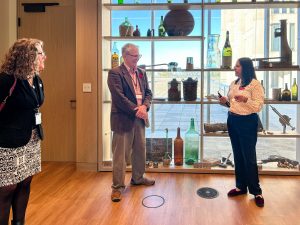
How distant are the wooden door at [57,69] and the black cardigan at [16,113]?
254 cm

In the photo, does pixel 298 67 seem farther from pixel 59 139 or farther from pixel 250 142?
pixel 59 139

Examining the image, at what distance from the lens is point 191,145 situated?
14.0 feet

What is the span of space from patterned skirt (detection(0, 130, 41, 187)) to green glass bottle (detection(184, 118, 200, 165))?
236cm

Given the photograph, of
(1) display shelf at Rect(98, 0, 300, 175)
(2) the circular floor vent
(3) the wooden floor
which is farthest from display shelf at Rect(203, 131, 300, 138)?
(2) the circular floor vent

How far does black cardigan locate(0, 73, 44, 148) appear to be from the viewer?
2.02m

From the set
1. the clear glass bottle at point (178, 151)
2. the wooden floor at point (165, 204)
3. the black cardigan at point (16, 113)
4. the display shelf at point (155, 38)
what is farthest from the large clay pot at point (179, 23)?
the black cardigan at point (16, 113)

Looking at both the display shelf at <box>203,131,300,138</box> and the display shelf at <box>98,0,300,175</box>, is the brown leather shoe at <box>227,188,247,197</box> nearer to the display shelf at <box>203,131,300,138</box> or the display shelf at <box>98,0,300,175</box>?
the display shelf at <box>98,0,300,175</box>

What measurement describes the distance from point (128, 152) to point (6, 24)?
2102 mm

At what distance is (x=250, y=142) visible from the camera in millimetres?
3053

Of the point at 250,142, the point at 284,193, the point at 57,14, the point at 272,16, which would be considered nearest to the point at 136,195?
the point at 250,142

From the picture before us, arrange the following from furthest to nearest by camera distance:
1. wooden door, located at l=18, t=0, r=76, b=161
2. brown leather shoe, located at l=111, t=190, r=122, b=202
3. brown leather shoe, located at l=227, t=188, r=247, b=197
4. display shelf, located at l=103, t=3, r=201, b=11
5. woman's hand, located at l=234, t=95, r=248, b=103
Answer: wooden door, located at l=18, t=0, r=76, b=161 → display shelf, located at l=103, t=3, r=201, b=11 → brown leather shoe, located at l=227, t=188, r=247, b=197 → brown leather shoe, located at l=111, t=190, r=122, b=202 → woman's hand, located at l=234, t=95, r=248, b=103

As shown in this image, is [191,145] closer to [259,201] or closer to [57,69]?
[259,201]

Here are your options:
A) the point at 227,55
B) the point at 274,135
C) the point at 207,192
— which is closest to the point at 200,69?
the point at 227,55

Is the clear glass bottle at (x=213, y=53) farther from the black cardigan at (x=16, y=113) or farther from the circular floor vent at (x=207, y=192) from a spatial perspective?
the black cardigan at (x=16, y=113)
